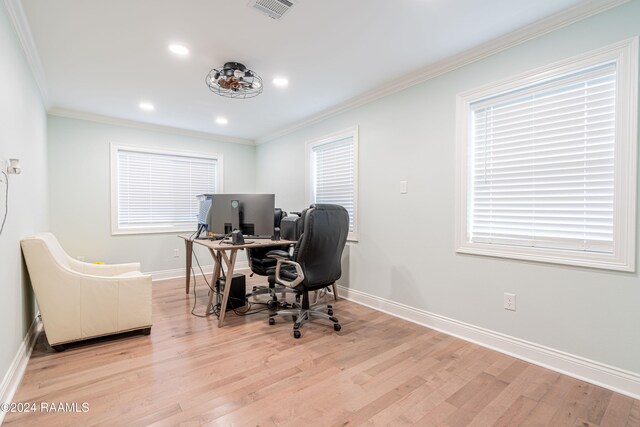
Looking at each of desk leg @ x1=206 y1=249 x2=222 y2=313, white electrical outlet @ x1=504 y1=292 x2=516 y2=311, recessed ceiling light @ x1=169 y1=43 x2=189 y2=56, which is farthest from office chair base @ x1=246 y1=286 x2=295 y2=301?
recessed ceiling light @ x1=169 y1=43 x2=189 y2=56

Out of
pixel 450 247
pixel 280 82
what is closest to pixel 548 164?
pixel 450 247

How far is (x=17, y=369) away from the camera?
1886 millimetres

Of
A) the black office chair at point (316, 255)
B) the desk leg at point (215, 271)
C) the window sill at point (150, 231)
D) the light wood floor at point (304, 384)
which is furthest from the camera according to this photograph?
the window sill at point (150, 231)

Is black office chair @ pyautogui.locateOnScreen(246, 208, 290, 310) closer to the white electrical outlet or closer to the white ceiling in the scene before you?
the white ceiling

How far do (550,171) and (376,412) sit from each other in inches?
78.6

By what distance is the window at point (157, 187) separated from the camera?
434 cm

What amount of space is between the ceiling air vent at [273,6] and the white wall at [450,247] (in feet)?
5.02

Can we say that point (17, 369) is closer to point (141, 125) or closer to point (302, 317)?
point (302, 317)

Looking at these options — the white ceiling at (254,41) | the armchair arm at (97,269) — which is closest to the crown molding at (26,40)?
the white ceiling at (254,41)

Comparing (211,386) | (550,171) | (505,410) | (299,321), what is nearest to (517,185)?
(550,171)

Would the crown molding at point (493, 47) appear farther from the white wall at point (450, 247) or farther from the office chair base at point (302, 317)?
the office chair base at point (302, 317)

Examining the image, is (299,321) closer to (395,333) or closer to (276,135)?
(395,333)

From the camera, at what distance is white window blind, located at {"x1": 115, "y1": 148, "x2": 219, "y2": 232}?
14.4 ft

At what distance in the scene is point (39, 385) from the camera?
1.82 metres
